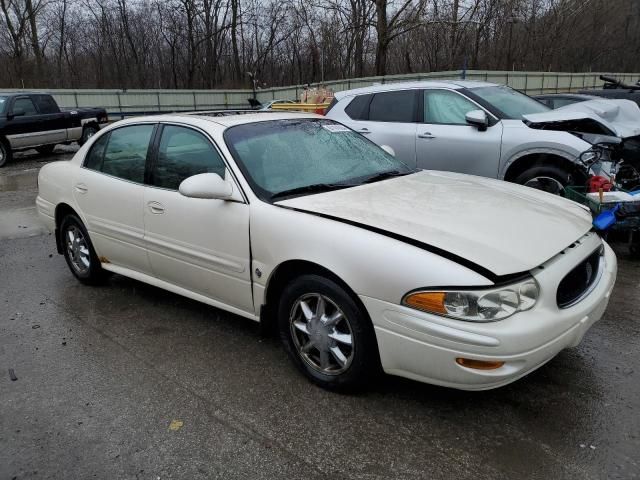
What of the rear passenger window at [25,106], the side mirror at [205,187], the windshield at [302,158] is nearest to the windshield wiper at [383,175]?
the windshield at [302,158]

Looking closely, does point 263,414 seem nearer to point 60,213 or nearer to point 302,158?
point 302,158

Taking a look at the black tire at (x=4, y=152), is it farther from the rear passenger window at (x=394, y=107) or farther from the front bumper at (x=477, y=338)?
the front bumper at (x=477, y=338)

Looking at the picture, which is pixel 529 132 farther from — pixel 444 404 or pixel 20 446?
pixel 20 446

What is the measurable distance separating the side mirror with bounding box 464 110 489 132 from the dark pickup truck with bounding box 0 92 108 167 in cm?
1248

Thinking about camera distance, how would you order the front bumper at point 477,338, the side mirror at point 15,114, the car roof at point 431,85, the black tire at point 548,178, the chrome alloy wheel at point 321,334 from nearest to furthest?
1. the front bumper at point 477,338
2. the chrome alloy wheel at point 321,334
3. the black tire at point 548,178
4. the car roof at point 431,85
5. the side mirror at point 15,114

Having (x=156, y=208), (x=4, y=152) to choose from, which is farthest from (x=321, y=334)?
(x=4, y=152)

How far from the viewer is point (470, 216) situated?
9.81ft

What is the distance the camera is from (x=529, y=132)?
590 cm

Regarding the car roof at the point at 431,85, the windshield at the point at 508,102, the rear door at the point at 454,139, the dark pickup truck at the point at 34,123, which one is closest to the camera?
the rear door at the point at 454,139

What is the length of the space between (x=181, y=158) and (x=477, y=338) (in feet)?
8.22

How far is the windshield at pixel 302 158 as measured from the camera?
3.47 meters

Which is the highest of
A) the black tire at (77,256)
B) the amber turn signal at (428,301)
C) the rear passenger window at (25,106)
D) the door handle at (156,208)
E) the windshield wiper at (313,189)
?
the rear passenger window at (25,106)

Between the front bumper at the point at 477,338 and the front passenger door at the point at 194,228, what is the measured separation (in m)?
1.06

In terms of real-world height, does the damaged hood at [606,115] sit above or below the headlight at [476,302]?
above
